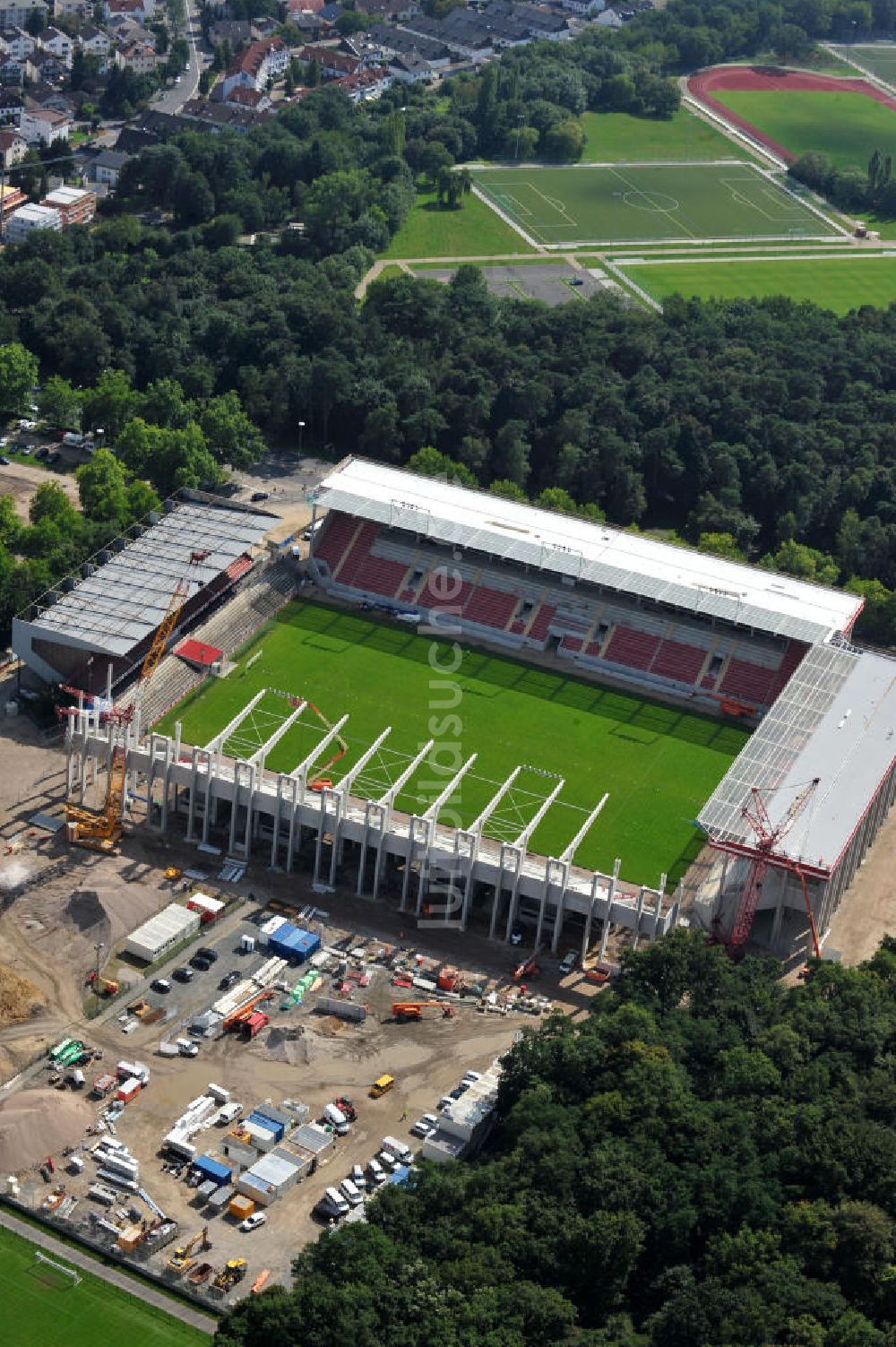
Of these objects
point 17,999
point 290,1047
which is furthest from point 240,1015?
point 17,999

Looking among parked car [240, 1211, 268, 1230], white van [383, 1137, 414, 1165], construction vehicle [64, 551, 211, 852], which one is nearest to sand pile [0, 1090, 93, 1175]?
parked car [240, 1211, 268, 1230]

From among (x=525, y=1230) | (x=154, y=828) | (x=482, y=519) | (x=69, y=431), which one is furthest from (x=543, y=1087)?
(x=69, y=431)

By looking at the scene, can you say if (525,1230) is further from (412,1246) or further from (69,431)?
(69,431)

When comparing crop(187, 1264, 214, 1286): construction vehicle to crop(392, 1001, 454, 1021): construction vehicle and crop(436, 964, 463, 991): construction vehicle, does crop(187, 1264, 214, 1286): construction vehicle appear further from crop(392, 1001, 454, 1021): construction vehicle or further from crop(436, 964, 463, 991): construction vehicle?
crop(436, 964, 463, 991): construction vehicle

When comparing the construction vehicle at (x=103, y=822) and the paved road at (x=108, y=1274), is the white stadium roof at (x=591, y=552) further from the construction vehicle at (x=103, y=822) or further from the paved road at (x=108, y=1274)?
the paved road at (x=108, y=1274)

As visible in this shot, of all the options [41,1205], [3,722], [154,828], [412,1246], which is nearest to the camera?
[412,1246]
